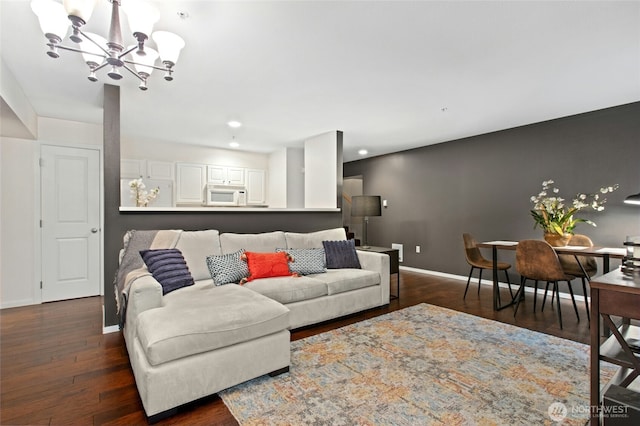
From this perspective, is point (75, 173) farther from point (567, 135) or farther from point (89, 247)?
point (567, 135)

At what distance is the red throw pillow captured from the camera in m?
3.09

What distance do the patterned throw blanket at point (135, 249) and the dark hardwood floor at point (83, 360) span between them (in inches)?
15.8

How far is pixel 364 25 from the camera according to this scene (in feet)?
6.97

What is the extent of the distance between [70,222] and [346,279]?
3.82m

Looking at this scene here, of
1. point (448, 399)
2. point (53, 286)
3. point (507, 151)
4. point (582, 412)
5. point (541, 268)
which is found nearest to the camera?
point (582, 412)

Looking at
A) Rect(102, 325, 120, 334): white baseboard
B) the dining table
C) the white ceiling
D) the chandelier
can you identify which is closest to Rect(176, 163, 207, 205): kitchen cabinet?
the white ceiling

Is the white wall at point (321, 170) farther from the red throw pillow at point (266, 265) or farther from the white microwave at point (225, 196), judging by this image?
the red throw pillow at point (266, 265)

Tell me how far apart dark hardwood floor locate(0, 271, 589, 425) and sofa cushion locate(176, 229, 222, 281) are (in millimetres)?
857

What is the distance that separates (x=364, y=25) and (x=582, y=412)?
8.94 ft

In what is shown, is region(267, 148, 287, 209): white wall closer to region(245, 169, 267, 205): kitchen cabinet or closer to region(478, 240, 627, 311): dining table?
region(245, 169, 267, 205): kitchen cabinet

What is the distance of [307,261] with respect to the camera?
137 inches

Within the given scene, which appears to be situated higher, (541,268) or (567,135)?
(567,135)

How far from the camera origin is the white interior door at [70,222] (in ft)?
13.3

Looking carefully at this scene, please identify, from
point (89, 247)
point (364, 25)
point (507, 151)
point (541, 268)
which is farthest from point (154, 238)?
point (507, 151)
